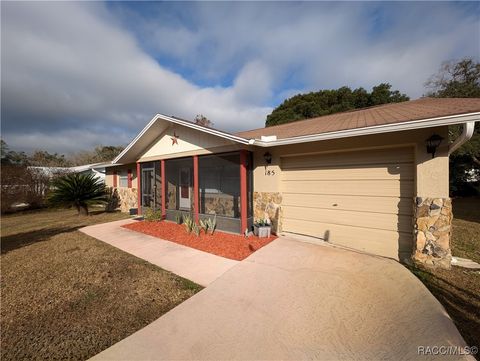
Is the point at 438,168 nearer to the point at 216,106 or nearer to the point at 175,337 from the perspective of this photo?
the point at 175,337

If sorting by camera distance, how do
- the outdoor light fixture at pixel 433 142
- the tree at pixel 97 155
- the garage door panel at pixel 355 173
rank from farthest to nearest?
the tree at pixel 97 155
the garage door panel at pixel 355 173
the outdoor light fixture at pixel 433 142

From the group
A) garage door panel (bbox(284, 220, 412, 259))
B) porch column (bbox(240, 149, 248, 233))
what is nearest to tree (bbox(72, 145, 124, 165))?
porch column (bbox(240, 149, 248, 233))

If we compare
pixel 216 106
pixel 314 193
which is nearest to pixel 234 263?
pixel 314 193

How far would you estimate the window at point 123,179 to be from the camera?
40.4 feet

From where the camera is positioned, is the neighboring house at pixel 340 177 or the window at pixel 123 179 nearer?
the neighboring house at pixel 340 177

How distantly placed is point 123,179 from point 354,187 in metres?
12.7

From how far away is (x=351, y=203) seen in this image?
5.10 m

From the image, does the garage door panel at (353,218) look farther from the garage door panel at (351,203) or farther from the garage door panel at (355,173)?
the garage door panel at (355,173)

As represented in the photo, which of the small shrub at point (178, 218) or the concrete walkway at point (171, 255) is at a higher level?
the small shrub at point (178, 218)

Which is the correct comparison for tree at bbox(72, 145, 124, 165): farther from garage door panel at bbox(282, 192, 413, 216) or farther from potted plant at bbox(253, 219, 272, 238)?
garage door panel at bbox(282, 192, 413, 216)

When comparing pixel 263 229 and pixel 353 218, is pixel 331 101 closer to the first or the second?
pixel 353 218

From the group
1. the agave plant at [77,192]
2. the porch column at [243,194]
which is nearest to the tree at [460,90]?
the porch column at [243,194]

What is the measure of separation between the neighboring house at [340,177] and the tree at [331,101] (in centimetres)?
1401

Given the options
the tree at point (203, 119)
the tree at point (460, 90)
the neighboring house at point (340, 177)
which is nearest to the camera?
the neighboring house at point (340, 177)
